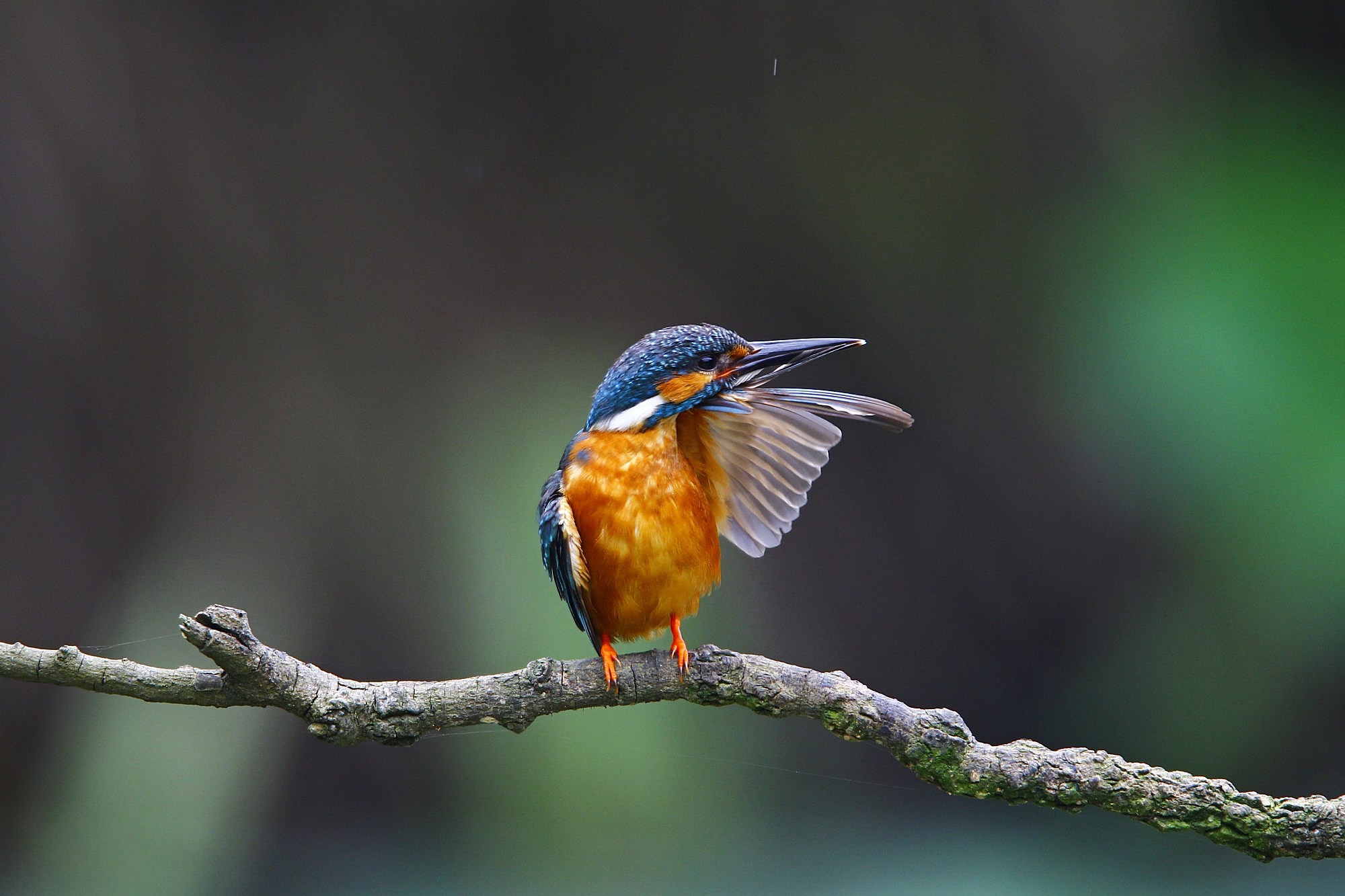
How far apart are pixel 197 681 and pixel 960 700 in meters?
2.33

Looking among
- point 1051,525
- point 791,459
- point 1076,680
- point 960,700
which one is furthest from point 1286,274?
point 791,459

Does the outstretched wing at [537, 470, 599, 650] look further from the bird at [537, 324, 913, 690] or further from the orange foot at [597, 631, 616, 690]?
the orange foot at [597, 631, 616, 690]

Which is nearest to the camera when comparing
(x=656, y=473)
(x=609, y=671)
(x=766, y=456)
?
(x=609, y=671)

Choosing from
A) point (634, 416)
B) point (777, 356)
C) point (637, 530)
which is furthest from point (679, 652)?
point (777, 356)

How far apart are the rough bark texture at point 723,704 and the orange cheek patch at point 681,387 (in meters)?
0.35

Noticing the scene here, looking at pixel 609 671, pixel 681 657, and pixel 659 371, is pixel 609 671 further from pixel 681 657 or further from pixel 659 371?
pixel 659 371

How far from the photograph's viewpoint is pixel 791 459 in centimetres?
157

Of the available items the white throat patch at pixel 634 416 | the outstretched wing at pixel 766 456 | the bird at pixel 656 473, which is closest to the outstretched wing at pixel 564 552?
the bird at pixel 656 473

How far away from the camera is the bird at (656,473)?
1.38m

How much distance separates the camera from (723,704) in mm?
1292

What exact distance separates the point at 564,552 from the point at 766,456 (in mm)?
380

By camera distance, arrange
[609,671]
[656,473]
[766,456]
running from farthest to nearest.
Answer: [766,456]
[656,473]
[609,671]

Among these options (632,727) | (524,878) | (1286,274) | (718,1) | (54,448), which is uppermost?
(718,1)

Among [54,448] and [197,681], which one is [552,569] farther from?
[54,448]
